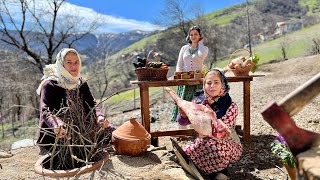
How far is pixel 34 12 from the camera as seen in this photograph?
15852mm

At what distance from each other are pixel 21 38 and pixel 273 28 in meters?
63.1

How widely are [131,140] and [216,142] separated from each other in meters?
0.88

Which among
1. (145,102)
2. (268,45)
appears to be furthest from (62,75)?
(268,45)

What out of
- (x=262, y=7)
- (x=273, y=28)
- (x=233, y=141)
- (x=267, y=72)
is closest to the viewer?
(x=233, y=141)

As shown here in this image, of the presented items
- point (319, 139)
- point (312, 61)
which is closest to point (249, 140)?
point (319, 139)

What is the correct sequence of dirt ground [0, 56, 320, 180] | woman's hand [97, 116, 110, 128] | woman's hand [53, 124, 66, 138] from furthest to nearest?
woman's hand [97, 116, 110, 128] < dirt ground [0, 56, 320, 180] < woman's hand [53, 124, 66, 138]

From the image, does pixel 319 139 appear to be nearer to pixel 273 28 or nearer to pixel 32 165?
pixel 32 165

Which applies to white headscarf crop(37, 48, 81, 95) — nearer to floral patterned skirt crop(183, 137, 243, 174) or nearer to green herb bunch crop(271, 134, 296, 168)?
floral patterned skirt crop(183, 137, 243, 174)

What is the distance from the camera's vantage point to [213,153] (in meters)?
3.45

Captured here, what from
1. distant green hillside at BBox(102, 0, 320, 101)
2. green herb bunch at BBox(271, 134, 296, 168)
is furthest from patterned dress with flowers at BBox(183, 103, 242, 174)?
distant green hillside at BBox(102, 0, 320, 101)

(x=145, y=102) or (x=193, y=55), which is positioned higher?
(x=193, y=55)

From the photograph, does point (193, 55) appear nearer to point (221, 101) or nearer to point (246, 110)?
point (246, 110)

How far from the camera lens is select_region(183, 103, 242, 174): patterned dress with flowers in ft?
11.3

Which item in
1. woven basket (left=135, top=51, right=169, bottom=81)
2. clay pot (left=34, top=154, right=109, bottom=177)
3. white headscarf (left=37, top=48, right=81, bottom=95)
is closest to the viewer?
clay pot (left=34, top=154, right=109, bottom=177)
